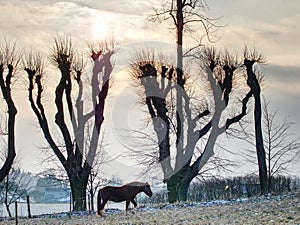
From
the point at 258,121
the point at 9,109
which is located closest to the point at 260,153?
the point at 258,121

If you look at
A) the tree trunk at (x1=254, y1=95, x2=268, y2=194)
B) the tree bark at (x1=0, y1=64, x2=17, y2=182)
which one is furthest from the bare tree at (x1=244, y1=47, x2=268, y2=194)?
the tree bark at (x1=0, y1=64, x2=17, y2=182)

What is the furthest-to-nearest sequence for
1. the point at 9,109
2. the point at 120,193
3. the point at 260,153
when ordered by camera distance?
the point at 9,109, the point at 260,153, the point at 120,193

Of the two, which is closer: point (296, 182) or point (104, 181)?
point (296, 182)

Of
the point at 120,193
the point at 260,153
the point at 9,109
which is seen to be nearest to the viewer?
the point at 120,193

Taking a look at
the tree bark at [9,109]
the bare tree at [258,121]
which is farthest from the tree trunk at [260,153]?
the tree bark at [9,109]

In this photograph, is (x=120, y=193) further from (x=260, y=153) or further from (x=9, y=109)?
(x=9, y=109)

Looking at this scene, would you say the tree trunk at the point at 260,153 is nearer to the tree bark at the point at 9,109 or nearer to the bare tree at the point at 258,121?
the bare tree at the point at 258,121

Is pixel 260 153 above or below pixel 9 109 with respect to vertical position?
below

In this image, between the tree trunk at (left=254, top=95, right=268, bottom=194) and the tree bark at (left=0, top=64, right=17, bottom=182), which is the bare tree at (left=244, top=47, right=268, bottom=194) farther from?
the tree bark at (left=0, top=64, right=17, bottom=182)

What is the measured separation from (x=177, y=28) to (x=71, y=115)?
767cm

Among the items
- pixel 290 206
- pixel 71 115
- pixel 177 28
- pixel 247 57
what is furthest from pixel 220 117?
pixel 290 206

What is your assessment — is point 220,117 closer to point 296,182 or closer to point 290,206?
point 296,182

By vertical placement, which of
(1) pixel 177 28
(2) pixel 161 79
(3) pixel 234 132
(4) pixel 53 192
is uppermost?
(1) pixel 177 28

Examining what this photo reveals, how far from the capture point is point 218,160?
32562 mm
